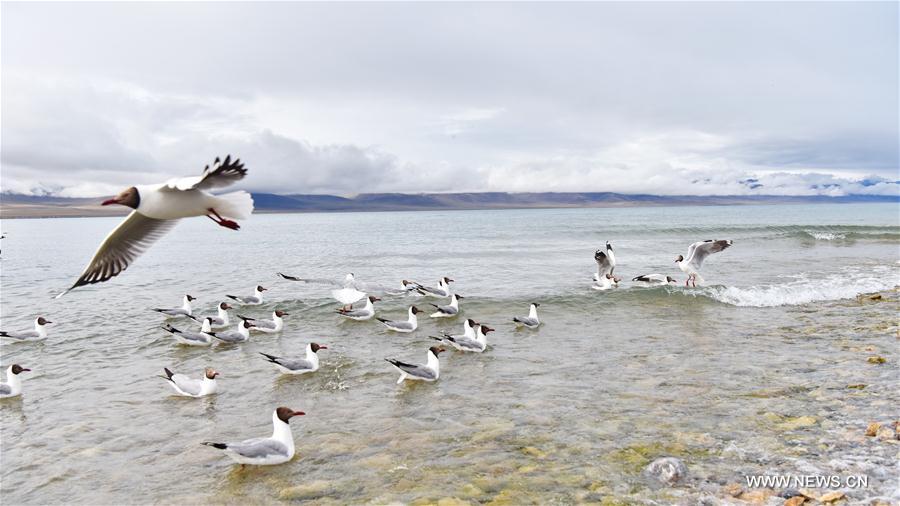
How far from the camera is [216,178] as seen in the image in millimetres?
3885

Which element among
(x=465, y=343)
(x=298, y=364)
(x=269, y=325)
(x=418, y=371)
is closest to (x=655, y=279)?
(x=465, y=343)

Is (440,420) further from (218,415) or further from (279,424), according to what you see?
(218,415)

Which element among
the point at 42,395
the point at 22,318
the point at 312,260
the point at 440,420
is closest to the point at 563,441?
the point at 440,420

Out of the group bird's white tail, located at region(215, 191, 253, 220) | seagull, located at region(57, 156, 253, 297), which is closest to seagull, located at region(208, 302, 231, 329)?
seagull, located at region(57, 156, 253, 297)

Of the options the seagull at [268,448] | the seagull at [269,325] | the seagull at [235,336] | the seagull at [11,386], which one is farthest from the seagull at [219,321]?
the seagull at [268,448]

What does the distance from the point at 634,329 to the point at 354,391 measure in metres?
8.53

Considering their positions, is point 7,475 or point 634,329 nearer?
point 7,475

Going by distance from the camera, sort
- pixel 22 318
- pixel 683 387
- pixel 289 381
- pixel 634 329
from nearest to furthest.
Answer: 1. pixel 683 387
2. pixel 289 381
3. pixel 634 329
4. pixel 22 318

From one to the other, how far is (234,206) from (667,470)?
18.8ft

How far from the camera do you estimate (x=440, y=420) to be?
30.1 ft

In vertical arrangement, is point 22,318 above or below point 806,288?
below

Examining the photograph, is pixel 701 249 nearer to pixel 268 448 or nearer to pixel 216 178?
pixel 268 448

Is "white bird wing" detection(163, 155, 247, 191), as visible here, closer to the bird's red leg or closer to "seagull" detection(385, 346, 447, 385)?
the bird's red leg

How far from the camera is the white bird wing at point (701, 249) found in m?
20.1
